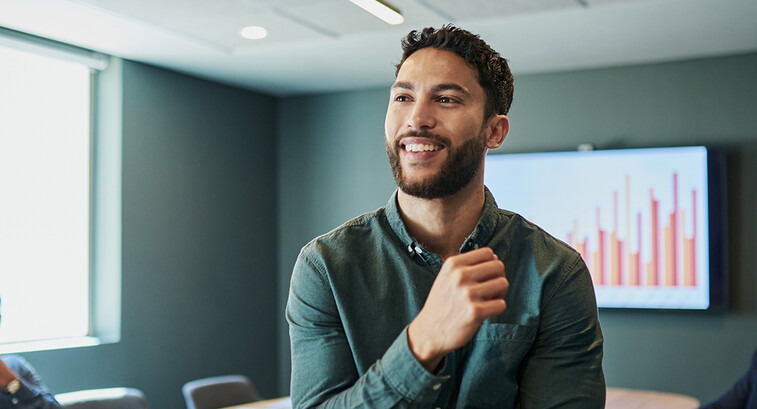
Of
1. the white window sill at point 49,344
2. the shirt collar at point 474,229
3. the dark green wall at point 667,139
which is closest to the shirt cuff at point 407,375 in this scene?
the shirt collar at point 474,229

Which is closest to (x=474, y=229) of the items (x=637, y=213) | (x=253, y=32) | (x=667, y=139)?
(x=253, y=32)

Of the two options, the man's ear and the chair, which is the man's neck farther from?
the chair

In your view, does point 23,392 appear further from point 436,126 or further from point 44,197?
point 436,126

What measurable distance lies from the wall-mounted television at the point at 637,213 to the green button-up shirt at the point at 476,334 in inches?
156

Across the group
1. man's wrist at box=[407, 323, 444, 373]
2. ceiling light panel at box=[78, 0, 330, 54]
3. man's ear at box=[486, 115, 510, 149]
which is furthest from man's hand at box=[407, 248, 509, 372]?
ceiling light panel at box=[78, 0, 330, 54]

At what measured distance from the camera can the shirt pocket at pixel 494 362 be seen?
1200mm

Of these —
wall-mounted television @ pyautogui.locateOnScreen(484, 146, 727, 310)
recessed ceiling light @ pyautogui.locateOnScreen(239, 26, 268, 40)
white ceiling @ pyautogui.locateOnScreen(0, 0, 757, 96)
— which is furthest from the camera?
wall-mounted television @ pyautogui.locateOnScreen(484, 146, 727, 310)

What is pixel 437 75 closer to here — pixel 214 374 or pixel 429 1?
pixel 429 1

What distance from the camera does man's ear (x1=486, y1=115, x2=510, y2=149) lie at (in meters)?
1.32

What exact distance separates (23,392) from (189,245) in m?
2.09

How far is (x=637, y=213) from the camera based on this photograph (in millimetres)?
5035

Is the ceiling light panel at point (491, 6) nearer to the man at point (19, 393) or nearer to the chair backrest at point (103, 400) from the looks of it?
the chair backrest at point (103, 400)

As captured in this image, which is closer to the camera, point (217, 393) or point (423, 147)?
point (423, 147)

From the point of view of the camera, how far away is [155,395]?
16.8 ft
